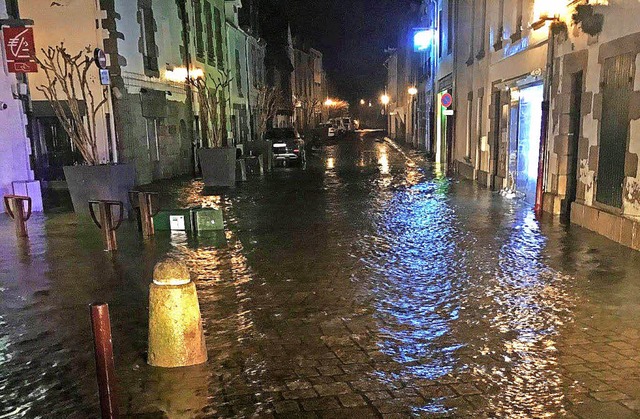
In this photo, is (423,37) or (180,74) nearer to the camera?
(180,74)

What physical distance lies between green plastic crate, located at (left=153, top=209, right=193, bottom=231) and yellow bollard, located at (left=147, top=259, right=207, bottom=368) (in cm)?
565

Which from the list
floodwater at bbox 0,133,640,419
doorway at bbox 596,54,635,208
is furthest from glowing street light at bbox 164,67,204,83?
doorway at bbox 596,54,635,208

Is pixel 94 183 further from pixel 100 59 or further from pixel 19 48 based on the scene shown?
pixel 100 59

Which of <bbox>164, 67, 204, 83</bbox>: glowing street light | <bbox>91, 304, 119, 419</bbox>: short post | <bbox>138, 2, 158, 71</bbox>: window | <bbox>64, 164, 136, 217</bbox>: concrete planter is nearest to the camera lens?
<bbox>91, 304, 119, 419</bbox>: short post

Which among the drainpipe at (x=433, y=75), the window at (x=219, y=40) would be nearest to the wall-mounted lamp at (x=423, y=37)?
the drainpipe at (x=433, y=75)

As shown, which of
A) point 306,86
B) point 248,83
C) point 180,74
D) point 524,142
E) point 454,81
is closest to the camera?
point 524,142

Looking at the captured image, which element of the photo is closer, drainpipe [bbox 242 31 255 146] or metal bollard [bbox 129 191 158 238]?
metal bollard [bbox 129 191 158 238]

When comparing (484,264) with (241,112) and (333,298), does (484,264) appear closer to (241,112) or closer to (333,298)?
(333,298)

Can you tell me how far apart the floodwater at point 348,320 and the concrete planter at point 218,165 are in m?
6.48

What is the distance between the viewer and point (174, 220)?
10156 mm

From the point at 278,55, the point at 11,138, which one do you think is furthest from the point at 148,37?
the point at 278,55

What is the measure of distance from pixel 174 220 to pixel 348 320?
5578 mm

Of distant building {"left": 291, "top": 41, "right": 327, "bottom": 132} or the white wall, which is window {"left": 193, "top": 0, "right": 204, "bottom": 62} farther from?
distant building {"left": 291, "top": 41, "right": 327, "bottom": 132}

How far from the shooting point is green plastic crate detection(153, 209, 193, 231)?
397 inches
